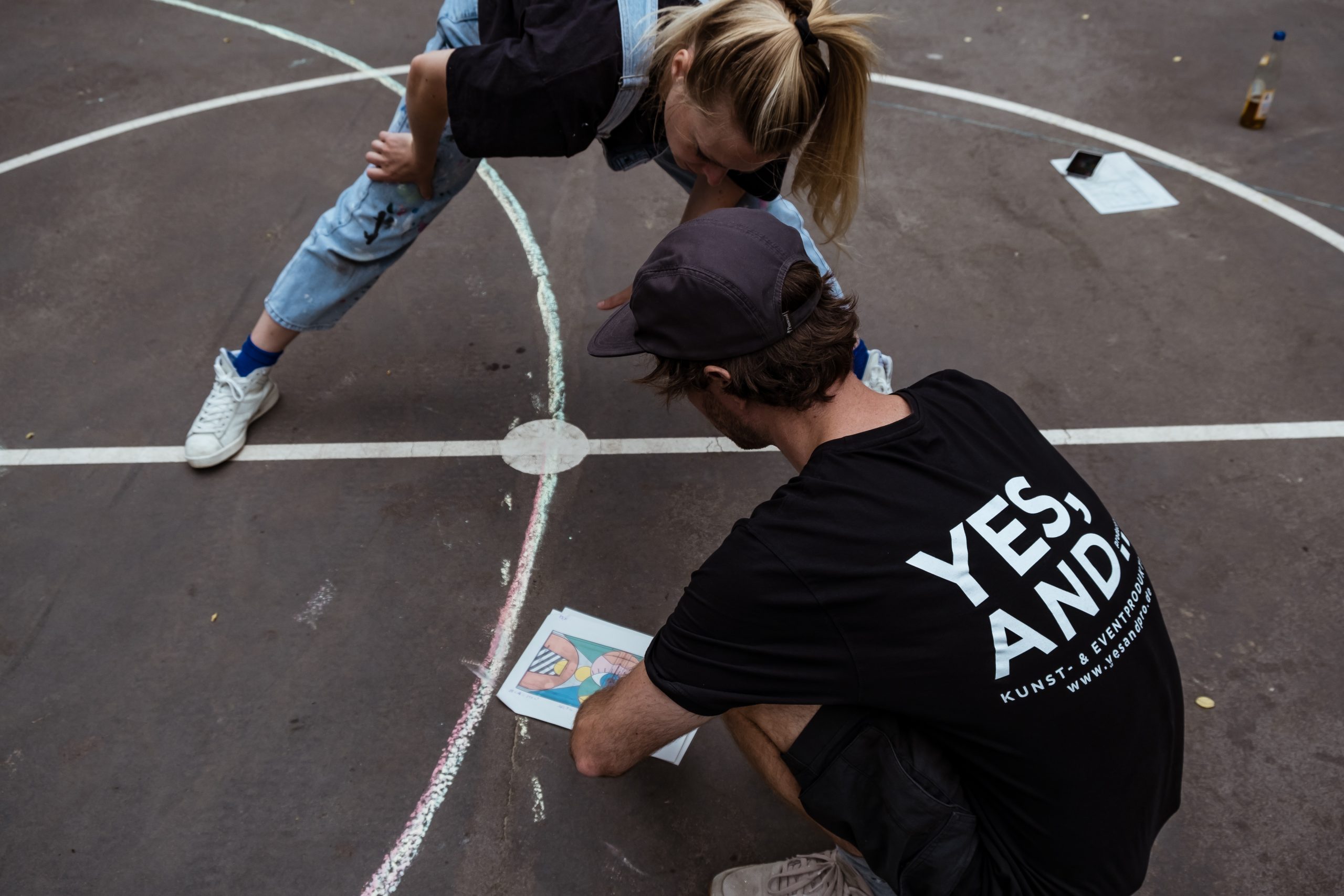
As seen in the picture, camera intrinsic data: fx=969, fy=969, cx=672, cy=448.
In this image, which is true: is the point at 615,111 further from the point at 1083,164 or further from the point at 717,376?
the point at 1083,164

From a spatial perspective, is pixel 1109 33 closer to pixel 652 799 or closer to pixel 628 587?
pixel 628 587

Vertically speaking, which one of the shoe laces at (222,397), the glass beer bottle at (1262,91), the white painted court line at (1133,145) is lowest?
the shoe laces at (222,397)

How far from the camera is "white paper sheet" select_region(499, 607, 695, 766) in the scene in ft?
9.70

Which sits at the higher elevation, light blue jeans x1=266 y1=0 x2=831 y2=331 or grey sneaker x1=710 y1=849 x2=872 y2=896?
light blue jeans x1=266 y1=0 x2=831 y2=331

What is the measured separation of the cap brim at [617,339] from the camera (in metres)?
2.20

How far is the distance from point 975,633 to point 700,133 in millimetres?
1490

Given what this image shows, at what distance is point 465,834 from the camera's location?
8.76 feet

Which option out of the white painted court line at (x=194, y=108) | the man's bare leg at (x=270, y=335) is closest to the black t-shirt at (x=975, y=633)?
the man's bare leg at (x=270, y=335)

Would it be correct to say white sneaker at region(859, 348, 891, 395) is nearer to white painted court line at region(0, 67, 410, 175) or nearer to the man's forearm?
the man's forearm

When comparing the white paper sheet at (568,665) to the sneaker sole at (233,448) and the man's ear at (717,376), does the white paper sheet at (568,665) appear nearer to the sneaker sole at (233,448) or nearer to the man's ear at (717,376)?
the man's ear at (717,376)

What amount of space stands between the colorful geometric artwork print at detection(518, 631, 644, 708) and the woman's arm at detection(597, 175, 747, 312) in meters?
1.09

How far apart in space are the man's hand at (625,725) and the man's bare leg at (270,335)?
2127 mm

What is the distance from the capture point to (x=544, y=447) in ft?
12.5

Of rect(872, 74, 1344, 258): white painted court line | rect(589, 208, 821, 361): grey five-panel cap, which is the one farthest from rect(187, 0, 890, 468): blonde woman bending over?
rect(872, 74, 1344, 258): white painted court line
